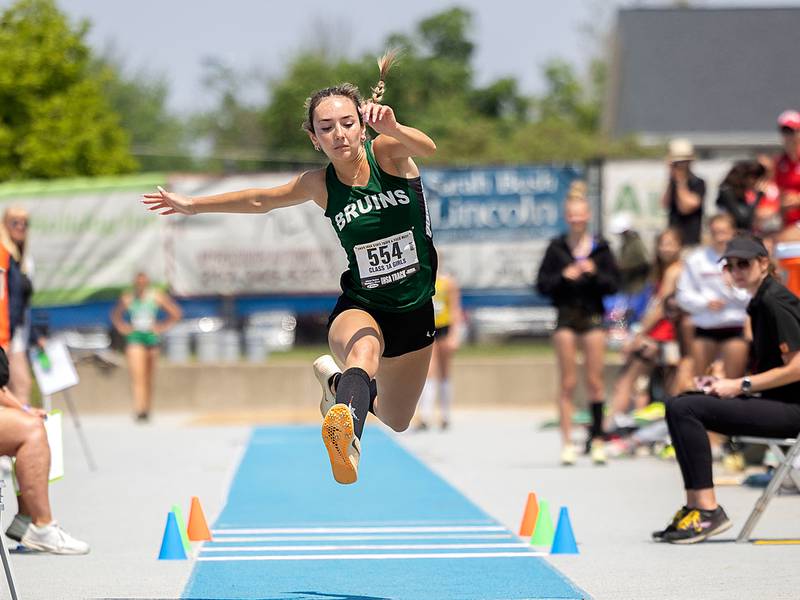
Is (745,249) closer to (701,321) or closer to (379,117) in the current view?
(379,117)

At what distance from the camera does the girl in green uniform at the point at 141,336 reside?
706 inches

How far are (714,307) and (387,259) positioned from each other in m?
5.29

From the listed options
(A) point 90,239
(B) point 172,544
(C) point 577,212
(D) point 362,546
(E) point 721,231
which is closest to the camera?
(B) point 172,544

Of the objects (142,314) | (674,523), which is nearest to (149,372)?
(142,314)

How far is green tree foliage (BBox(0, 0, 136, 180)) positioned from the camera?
108 feet

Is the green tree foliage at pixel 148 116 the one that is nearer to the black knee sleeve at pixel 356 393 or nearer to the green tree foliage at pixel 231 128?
the green tree foliage at pixel 231 128

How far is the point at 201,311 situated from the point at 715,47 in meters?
33.0

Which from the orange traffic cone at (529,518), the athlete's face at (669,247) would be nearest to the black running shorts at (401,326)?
the orange traffic cone at (529,518)

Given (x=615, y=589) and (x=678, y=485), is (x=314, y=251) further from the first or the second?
(x=615, y=589)

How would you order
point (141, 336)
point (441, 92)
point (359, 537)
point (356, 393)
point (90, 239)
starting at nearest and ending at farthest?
point (356, 393), point (359, 537), point (141, 336), point (90, 239), point (441, 92)

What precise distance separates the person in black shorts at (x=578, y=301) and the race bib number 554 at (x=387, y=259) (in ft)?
17.4

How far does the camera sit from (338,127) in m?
6.75

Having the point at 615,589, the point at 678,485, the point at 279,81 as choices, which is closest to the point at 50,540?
the point at 615,589

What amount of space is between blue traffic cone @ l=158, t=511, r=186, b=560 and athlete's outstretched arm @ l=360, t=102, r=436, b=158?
2.22 meters
